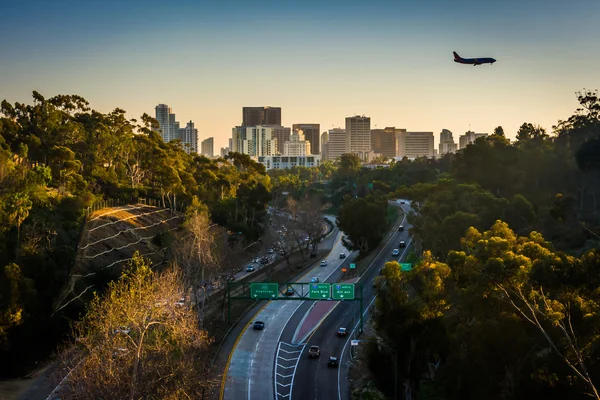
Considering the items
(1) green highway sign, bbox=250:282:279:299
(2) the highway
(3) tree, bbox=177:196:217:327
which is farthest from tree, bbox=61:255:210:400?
(3) tree, bbox=177:196:217:327

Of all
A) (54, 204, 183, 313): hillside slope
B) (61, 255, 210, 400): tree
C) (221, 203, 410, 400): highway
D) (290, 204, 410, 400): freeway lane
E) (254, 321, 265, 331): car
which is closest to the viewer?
(61, 255, 210, 400): tree

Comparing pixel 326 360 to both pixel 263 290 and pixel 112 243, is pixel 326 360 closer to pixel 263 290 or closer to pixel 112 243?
pixel 263 290

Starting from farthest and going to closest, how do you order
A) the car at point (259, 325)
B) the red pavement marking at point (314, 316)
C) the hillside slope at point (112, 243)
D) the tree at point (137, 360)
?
the red pavement marking at point (314, 316) → the car at point (259, 325) → the hillside slope at point (112, 243) → the tree at point (137, 360)

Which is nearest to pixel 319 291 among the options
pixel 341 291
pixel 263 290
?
pixel 341 291

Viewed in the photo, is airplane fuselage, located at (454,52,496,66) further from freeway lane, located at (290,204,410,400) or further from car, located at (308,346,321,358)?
car, located at (308,346,321,358)

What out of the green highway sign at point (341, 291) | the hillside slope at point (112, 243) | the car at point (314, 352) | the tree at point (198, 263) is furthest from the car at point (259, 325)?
the hillside slope at point (112, 243)

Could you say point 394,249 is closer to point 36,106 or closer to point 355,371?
point 355,371

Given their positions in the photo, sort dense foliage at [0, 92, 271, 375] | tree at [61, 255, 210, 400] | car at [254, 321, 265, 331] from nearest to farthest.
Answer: tree at [61, 255, 210, 400]
dense foliage at [0, 92, 271, 375]
car at [254, 321, 265, 331]

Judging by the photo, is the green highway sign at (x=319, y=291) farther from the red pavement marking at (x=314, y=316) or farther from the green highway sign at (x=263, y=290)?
the red pavement marking at (x=314, y=316)
